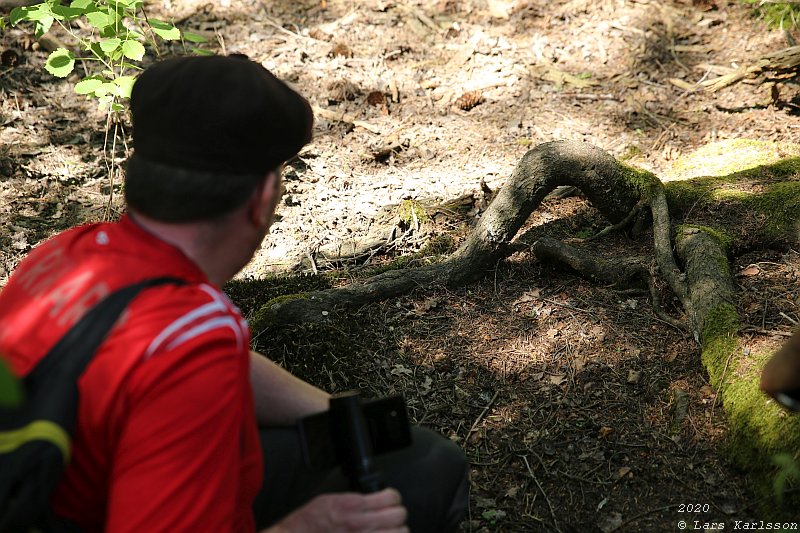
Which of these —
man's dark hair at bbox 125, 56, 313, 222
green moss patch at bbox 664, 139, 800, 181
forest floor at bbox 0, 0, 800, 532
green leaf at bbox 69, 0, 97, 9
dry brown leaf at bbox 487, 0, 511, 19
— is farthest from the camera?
dry brown leaf at bbox 487, 0, 511, 19

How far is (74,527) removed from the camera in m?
1.55

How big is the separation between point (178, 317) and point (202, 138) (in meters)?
0.47

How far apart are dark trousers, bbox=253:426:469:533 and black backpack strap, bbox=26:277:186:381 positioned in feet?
3.24

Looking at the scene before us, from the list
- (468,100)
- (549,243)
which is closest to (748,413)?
(549,243)

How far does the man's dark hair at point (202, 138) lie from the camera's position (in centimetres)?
163

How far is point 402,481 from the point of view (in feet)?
7.23

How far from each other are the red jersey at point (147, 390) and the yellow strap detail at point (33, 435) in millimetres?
57

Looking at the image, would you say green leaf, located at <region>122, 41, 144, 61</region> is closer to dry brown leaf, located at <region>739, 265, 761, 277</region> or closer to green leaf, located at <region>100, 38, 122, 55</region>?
green leaf, located at <region>100, 38, 122, 55</region>

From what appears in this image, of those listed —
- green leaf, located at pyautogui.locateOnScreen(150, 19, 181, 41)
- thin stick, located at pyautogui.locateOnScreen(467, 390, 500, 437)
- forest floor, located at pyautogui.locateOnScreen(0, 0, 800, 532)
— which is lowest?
→ thin stick, located at pyautogui.locateOnScreen(467, 390, 500, 437)

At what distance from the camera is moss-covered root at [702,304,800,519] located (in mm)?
2557

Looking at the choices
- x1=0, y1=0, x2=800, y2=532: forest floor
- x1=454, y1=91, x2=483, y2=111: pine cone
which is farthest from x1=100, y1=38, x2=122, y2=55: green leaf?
x1=454, y1=91, x2=483, y2=111: pine cone

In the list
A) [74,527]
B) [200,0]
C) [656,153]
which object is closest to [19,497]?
[74,527]

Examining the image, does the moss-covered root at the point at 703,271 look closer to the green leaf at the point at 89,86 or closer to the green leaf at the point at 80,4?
the green leaf at the point at 89,86

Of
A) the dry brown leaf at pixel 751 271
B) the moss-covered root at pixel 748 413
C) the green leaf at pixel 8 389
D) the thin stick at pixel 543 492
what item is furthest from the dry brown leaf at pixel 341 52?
the green leaf at pixel 8 389
